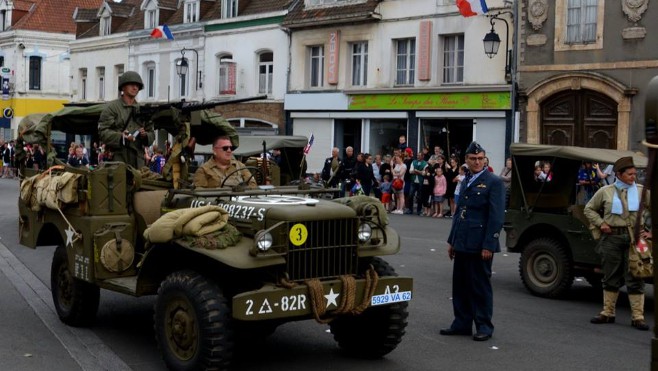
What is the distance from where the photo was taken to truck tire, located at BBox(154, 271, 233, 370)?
21.6 ft

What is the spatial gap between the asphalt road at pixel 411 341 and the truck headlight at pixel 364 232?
3.60 feet

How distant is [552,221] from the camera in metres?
11.4

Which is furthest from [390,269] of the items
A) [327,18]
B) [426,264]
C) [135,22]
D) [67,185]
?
[135,22]

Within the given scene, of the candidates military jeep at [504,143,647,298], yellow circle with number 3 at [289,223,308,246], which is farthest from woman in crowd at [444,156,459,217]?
yellow circle with number 3 at [289,223,308,246]

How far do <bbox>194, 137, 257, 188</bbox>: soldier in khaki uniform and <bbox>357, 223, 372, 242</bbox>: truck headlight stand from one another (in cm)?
150

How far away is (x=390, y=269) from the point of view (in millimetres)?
7586

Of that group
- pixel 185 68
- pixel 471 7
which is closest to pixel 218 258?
pixel 471 7

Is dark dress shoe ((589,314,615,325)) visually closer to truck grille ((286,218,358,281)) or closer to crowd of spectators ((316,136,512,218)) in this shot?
truck grille ((286,218,358,281))

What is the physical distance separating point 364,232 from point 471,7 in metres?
21.1

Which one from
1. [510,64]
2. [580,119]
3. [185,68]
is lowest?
[580,119]

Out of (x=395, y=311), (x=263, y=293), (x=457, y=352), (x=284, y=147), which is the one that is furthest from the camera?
(x=284, y=147)

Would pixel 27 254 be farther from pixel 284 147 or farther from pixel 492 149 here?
pixel 492 149

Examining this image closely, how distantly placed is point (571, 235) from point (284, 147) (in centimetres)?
1206

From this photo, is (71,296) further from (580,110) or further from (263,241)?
(580,110)
